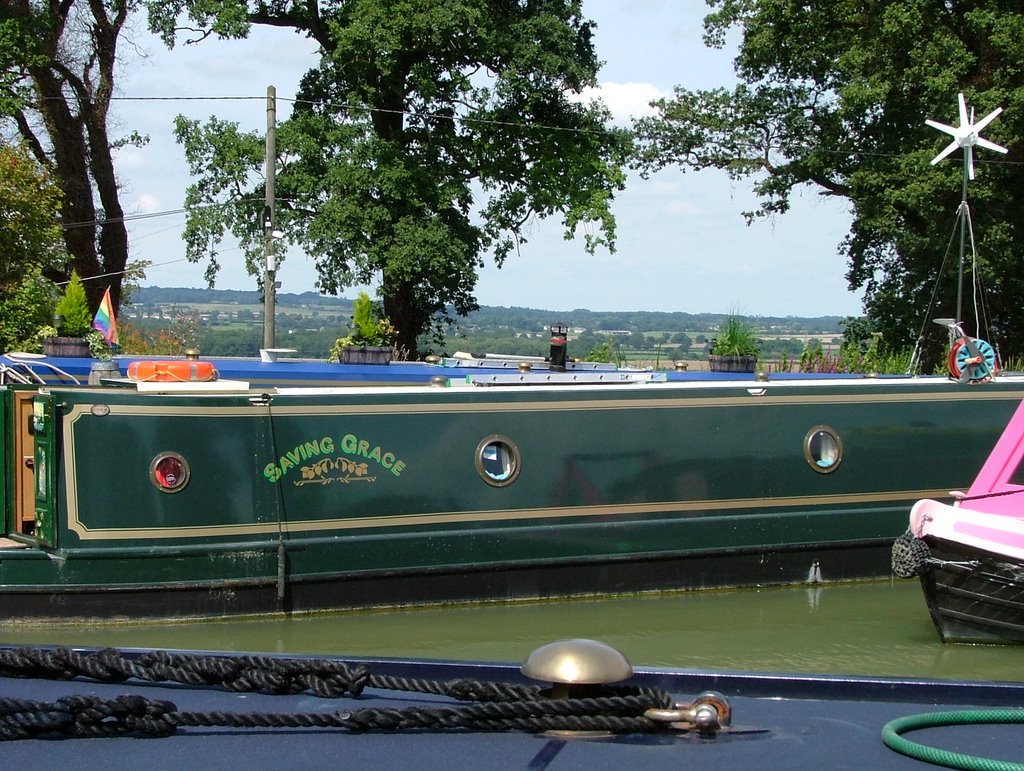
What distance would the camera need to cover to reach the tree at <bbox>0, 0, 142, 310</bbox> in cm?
2939

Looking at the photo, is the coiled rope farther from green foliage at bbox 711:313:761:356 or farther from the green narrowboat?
green foliage at bbox 711:313:761:356

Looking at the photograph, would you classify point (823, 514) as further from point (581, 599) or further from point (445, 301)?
point (445, 301)

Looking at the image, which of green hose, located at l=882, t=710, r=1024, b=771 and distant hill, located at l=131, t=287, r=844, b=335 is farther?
distant hill, located at l=131, t=287, r=844, b=335

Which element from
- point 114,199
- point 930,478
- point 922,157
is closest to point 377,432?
point 930,478

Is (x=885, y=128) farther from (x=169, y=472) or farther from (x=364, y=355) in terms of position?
(x=169, y=472)

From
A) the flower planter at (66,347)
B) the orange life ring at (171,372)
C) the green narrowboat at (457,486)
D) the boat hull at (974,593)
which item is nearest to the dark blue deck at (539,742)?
the boat hull at (974,593)

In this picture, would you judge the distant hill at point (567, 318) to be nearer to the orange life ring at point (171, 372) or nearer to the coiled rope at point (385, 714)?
the orange life ring at point (171, 372)

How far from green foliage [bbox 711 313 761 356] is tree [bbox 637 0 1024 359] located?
899 centimetres

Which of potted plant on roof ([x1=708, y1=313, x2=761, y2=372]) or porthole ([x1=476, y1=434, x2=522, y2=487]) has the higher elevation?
potted plant on roof ([x1=708, y1=313, x2=761, y2=372])

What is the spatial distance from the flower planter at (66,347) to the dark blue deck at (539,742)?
387 inches

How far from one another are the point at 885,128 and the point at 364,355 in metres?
17.2

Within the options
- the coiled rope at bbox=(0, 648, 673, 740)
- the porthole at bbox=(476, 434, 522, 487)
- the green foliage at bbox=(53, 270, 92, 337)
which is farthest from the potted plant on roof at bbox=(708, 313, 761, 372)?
the coiled rope at bbox=(0, 648, 673, 740)

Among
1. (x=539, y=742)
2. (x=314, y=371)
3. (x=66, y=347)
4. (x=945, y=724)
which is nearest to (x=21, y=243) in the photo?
(x=66, y=347)

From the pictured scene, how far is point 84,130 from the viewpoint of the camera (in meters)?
31.1
